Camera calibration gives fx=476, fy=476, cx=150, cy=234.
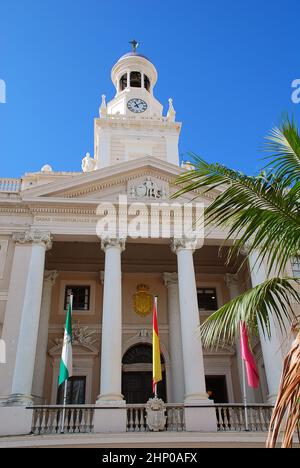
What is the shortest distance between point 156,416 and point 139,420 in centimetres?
128

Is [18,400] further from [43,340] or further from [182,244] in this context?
[182,244]

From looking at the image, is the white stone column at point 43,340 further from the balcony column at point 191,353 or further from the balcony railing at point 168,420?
the balcony column at point 191,353

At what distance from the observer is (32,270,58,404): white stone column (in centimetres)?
1692

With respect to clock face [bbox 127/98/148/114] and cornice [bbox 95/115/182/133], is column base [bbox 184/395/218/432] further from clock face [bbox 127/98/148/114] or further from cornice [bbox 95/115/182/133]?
clock face [bbox 127/98/148/114]

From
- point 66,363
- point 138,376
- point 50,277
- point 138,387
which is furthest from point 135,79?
point 66,363

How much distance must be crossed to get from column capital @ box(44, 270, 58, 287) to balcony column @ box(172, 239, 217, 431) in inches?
215

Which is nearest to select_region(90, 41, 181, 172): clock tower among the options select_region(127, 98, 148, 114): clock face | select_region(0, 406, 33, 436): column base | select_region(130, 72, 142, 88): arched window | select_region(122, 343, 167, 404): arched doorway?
select_region(127, 98, 148, 114): clock face

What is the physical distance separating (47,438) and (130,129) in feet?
65.9

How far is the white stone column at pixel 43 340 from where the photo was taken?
55.5 feet

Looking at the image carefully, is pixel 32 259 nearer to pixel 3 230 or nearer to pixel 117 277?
pixel 3 230

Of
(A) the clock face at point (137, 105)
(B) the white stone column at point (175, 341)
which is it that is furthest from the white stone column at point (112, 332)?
(A) the clock face at point (137, 105)

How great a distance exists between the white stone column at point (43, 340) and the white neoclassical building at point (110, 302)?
4 centimetres
